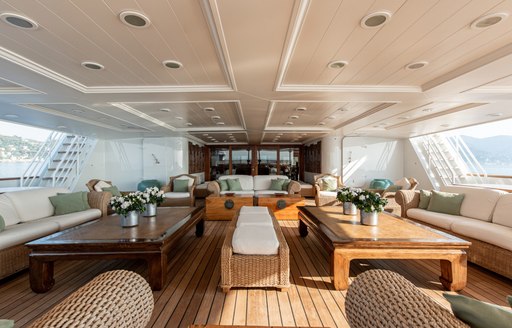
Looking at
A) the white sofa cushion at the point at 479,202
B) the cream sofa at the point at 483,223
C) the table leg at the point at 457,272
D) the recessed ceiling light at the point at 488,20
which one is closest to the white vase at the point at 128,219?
the table leg at the point at 457,272

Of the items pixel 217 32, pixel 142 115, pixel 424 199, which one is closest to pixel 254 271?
pixel 217 32

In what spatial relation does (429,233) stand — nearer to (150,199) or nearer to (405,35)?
(405,35)

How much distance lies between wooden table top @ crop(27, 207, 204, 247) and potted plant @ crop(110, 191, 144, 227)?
0.09m

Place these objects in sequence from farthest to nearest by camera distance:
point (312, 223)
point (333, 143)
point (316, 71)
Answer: point (333, 143)
point (312, 223)
point (316, 71)

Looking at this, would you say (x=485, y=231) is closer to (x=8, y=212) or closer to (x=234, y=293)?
(x=234, y=293)

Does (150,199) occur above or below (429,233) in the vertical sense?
above

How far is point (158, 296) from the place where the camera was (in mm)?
2307

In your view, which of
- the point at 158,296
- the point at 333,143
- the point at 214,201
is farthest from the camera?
the point at 333,143

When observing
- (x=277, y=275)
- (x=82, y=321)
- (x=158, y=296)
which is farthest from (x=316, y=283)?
(x=82, y=321)

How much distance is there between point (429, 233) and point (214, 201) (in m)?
4.01

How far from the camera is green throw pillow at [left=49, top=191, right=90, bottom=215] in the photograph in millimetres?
3902

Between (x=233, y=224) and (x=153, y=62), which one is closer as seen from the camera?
(x=153, y=62)

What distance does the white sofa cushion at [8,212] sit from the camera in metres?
3.20

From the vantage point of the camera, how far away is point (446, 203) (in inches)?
152
